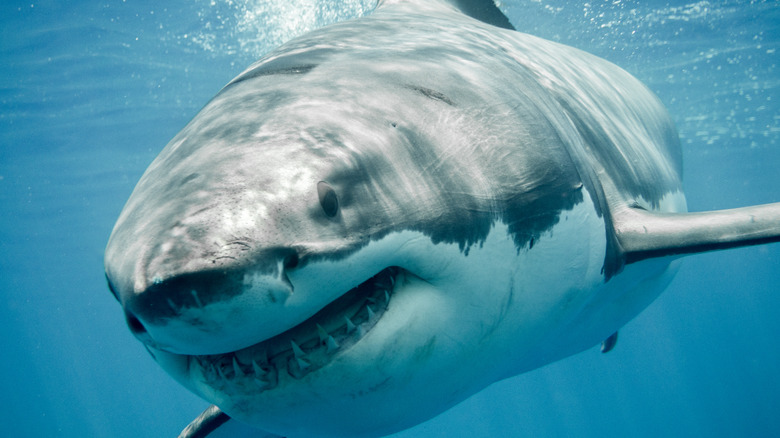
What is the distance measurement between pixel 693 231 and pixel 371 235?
1.91 meters

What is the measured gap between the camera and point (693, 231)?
2711 millimetres

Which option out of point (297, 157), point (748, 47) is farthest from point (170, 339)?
point (748, 47)

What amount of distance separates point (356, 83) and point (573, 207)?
1.11m

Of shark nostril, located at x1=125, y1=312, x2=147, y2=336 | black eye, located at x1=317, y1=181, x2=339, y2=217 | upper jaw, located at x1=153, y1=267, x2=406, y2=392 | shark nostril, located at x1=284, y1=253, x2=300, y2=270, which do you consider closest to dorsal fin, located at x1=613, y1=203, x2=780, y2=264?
upper jaw, located at x1=153, y1=267, x2=406, y2=392

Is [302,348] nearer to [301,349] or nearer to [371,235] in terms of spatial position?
[301,349]

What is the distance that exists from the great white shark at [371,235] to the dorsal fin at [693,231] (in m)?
0.01

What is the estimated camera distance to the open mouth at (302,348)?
163cm

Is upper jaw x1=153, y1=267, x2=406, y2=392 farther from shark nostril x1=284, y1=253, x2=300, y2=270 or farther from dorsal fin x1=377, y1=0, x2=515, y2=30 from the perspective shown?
dorsal fin x1=377, y1=0, x2=515, y2=30

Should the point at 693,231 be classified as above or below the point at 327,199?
below

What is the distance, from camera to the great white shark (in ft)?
4.57

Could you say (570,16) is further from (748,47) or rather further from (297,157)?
(297,157)

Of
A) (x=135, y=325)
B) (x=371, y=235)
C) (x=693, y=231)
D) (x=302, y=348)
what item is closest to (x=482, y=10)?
(x=693, y=231)

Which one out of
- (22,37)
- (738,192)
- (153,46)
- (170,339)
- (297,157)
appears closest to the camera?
(170,339)

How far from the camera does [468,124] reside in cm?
226
